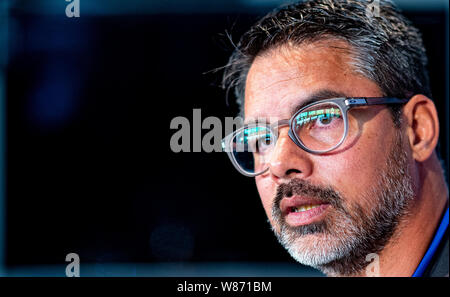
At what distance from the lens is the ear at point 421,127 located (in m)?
1.17

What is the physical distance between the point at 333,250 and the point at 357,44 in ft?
1.80

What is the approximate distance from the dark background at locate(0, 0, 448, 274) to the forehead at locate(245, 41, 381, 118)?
26cm

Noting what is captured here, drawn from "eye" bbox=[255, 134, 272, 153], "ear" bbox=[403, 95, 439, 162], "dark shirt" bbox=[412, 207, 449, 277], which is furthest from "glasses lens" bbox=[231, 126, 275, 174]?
"dark shirt" bbox=[412, 207, 449, 277]

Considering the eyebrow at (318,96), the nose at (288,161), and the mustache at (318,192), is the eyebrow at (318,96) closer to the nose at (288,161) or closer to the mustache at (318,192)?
the nose at (288,161)

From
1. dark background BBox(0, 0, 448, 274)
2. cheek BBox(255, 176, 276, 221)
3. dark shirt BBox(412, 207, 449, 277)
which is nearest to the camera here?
dark shirt BBox(412, 207, 449, 277)

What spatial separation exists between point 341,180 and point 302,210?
125mm

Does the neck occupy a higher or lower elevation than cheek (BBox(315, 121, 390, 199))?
lower

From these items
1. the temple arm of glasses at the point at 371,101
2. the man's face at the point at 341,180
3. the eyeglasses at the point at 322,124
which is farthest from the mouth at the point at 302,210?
the temple arm of glasses at the point at 371,101

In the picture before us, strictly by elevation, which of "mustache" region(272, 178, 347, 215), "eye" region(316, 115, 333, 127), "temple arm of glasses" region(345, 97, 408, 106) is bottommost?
"mustache" region(272, 178, 347, 215)

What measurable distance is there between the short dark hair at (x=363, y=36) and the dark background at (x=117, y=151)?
0.23 m

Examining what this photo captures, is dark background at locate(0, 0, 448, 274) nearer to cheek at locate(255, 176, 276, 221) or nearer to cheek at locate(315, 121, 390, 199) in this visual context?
cheek at locate(255, 176, 276, 221)

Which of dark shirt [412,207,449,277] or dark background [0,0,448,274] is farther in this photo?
dark background [0,0,448,274]

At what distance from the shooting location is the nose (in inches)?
44.5
